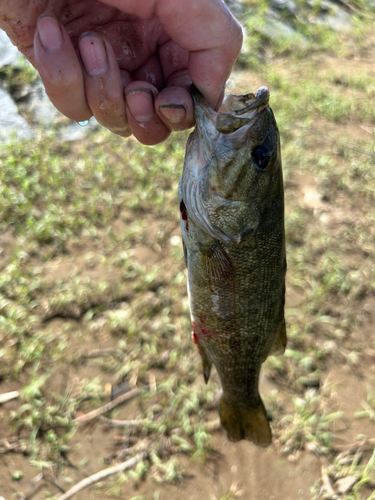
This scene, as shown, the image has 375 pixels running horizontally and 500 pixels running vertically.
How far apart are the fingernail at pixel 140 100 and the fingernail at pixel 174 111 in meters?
0.11

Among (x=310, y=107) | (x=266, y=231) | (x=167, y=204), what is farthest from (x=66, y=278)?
(x=310, y=107)

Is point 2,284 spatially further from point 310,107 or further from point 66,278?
point 310,107

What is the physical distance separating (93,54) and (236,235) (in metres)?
1.03

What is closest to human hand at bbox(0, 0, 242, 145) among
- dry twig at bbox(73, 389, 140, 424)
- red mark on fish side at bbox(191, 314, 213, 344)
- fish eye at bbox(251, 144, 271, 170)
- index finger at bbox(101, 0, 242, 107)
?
index finger at bbox(101, 0, 242, 107)

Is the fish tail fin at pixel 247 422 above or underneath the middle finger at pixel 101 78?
underneath

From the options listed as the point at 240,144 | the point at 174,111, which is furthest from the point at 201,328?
the point at 174,111

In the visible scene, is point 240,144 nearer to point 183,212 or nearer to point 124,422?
point 183,212

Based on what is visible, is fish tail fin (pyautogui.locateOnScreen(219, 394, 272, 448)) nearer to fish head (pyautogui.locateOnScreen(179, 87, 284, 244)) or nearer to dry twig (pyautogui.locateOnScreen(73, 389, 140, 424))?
dry twig (pyautogui.locateOnScreen(73, 389, 140, 424))

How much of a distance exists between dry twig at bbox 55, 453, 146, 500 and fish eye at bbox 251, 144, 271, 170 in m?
2.15

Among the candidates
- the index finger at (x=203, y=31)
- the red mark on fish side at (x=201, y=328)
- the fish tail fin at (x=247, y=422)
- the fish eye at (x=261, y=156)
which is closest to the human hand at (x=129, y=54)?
the index finger at (x=203, y=31)

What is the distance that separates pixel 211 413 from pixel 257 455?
42 centimetres

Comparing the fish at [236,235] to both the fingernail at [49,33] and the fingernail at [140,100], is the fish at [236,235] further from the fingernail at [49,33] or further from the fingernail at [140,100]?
the fingernail at [49,33]

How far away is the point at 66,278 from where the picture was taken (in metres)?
3.76

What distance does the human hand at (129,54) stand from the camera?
180 centimetres
